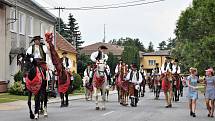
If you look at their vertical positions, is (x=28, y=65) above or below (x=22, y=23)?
below

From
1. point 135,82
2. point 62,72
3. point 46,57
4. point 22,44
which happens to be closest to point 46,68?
point 46,57

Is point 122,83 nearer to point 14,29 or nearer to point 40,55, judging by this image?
point 40,55

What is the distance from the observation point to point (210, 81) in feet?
64.3

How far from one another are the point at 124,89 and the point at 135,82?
740mm

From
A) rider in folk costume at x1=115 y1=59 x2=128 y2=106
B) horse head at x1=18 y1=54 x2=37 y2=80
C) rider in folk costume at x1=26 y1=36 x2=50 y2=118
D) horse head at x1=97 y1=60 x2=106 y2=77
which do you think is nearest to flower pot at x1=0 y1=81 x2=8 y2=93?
rider in folk costume at x1=115 y1=59 x2=128 y2=106

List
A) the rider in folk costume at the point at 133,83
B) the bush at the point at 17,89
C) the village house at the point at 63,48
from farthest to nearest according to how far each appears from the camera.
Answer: the village house at the point at 63,48 → the bush at the point at 17,89 → the rider in folk costume at the point at 133,83

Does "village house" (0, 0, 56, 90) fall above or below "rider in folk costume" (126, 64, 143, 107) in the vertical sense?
above

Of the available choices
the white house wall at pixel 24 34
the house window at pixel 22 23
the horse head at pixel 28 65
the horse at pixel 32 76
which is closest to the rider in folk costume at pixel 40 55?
the horse at pixel 32 76

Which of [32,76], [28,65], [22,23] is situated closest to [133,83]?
[32,76]

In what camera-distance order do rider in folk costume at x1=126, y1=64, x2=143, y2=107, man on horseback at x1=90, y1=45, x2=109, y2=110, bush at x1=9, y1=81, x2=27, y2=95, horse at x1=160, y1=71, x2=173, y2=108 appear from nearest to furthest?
man on horseback at x1=90, y1=45, x2=109, y2=110, horse at x1=160, y1=71, x2=173, y2=108, rider in folk costume at x1=126, y1=64, x2=143, y2=107, bush at x1=9, y1=81, x2=27, y2=95

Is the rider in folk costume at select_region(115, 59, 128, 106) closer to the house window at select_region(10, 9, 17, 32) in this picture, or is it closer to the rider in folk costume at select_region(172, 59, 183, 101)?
the rider in folk costume at select_region(172, 59, 183, 101)

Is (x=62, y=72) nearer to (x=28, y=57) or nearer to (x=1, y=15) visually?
(x=28, y=57)

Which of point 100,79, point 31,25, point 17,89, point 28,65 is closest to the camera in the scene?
point 28,65

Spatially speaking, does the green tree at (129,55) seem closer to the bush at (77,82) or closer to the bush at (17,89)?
the bush at (77,82)
